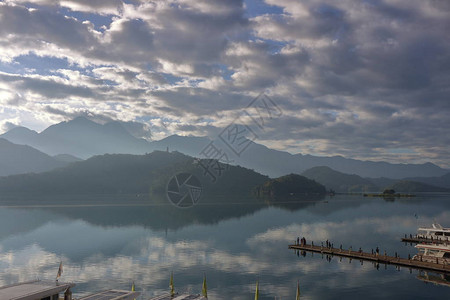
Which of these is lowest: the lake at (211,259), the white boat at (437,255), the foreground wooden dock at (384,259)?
the lake at (211,259)

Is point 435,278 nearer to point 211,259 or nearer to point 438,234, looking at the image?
point 438,234

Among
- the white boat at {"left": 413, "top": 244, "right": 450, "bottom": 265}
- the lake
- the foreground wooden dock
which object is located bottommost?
the lake

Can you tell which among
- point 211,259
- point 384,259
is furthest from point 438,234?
point 211,259

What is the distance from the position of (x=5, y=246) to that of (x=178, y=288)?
70.4 metres

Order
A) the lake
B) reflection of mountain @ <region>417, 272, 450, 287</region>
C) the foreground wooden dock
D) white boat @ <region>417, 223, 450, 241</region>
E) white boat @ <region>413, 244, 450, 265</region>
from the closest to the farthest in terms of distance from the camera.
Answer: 1. the lake
2. reflection of mountain @ <region>417, 272, 450, 287</region>
3. the foreground wooden dock
4. white boat @ <region>413, 244, 450, 265</region>
5. white boat @ <region>417, 223, 450, 241</region>

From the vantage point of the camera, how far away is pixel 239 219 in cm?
17512

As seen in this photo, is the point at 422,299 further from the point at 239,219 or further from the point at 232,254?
the point at 239,219

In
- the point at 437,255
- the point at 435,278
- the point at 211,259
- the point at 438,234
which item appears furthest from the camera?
the point at 438,234

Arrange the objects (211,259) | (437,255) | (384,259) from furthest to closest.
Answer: (211,259), (384,259), (437,255)

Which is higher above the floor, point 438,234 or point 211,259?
point 438,234

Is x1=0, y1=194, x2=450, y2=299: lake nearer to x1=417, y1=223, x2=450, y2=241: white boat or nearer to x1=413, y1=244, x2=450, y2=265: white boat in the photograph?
x1=413, y1=244, x2=450, y2=265: white boat

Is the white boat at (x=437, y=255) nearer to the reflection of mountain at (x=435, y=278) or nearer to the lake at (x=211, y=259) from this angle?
the reflection of mountain at (x=435, y=278)

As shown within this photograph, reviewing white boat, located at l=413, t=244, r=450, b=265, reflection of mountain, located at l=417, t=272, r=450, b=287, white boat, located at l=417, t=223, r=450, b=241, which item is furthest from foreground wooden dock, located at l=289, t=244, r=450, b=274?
white boat, located at l=417, t=223, r=450, b=241

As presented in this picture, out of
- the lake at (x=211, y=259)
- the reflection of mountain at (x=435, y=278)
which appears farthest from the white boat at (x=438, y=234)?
the reflection of mountain at (x=435, y=278)
